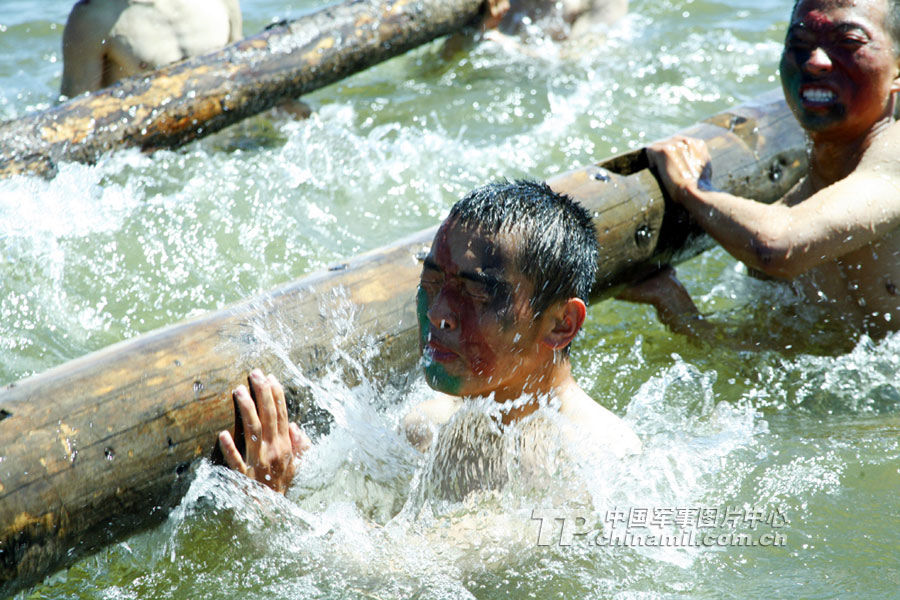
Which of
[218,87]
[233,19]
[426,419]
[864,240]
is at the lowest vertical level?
[426,419]

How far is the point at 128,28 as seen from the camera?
543 cm

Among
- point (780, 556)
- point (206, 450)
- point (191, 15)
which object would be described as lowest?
point (780, 556)

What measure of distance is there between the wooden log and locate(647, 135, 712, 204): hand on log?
2.44 meters

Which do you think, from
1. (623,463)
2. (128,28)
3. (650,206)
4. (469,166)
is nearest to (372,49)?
(469,166)

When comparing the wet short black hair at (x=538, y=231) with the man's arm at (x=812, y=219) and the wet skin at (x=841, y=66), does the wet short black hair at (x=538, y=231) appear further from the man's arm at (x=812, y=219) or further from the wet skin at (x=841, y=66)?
the wet skin at (x=841, y=66)

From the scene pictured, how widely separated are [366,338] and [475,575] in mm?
785

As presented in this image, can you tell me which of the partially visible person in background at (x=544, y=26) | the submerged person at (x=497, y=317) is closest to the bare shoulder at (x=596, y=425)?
the submerged person at (x=497, y=317)

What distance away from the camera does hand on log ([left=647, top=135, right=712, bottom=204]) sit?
3.67 meters

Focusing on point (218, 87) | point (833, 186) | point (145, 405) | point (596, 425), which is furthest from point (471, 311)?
point (218, 87)

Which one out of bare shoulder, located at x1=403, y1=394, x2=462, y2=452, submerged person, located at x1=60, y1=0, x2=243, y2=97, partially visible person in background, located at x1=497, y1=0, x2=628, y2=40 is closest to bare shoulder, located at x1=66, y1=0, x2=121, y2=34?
submerged person, located at x1=60, y1=0, x2=243, y2=97

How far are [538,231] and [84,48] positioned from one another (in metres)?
3.74

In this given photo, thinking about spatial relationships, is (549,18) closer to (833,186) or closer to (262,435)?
(833,186)

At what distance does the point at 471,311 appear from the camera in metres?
2.69

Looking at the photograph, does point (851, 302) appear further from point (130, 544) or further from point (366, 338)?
point (130, 544)
